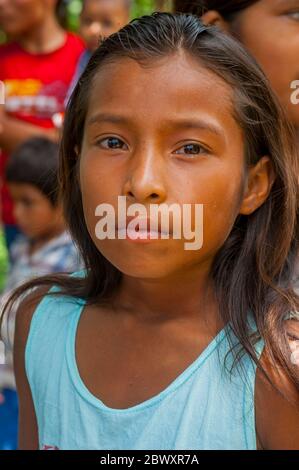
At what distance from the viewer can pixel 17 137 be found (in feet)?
13.0

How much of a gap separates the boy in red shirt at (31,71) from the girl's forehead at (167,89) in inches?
94.6

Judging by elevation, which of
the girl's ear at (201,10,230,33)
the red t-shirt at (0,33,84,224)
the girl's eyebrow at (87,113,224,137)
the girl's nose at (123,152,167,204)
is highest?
the red t-shirt at (0,33,84,224)

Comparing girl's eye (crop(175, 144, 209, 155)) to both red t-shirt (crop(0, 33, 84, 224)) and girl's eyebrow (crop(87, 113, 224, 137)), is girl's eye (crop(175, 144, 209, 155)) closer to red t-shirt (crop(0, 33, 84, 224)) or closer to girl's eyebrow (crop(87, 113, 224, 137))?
girl's eyebrow (crop(87, 113, 224, 137))

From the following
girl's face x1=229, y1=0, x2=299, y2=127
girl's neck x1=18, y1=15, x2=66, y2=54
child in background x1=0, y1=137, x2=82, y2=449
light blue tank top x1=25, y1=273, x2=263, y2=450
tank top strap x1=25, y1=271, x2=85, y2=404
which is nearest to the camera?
light blue tank top x1=25, y1=273, x2=263, y2=450

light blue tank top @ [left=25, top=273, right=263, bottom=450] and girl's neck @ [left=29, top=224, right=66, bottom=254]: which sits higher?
girl's neck @ [left=29, top=224, right=66, bottom=254]

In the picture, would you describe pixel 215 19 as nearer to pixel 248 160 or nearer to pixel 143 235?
pixel 248 160

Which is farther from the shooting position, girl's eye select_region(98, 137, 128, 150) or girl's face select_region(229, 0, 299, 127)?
girl's face select_region(229, 0, 299, 127)

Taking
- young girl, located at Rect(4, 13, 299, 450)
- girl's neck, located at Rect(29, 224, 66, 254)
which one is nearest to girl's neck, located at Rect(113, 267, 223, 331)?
young girl, located at Rect(4, 13, 299, 450)

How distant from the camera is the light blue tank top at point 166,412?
1.58m

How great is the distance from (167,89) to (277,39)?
0.59 metres

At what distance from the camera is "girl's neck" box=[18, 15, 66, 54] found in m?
4.17

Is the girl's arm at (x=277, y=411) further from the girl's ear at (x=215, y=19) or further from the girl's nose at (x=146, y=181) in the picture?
the girl's ear at (x=215, y=19)

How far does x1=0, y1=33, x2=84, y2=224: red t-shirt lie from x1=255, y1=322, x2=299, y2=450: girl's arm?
268 cm
